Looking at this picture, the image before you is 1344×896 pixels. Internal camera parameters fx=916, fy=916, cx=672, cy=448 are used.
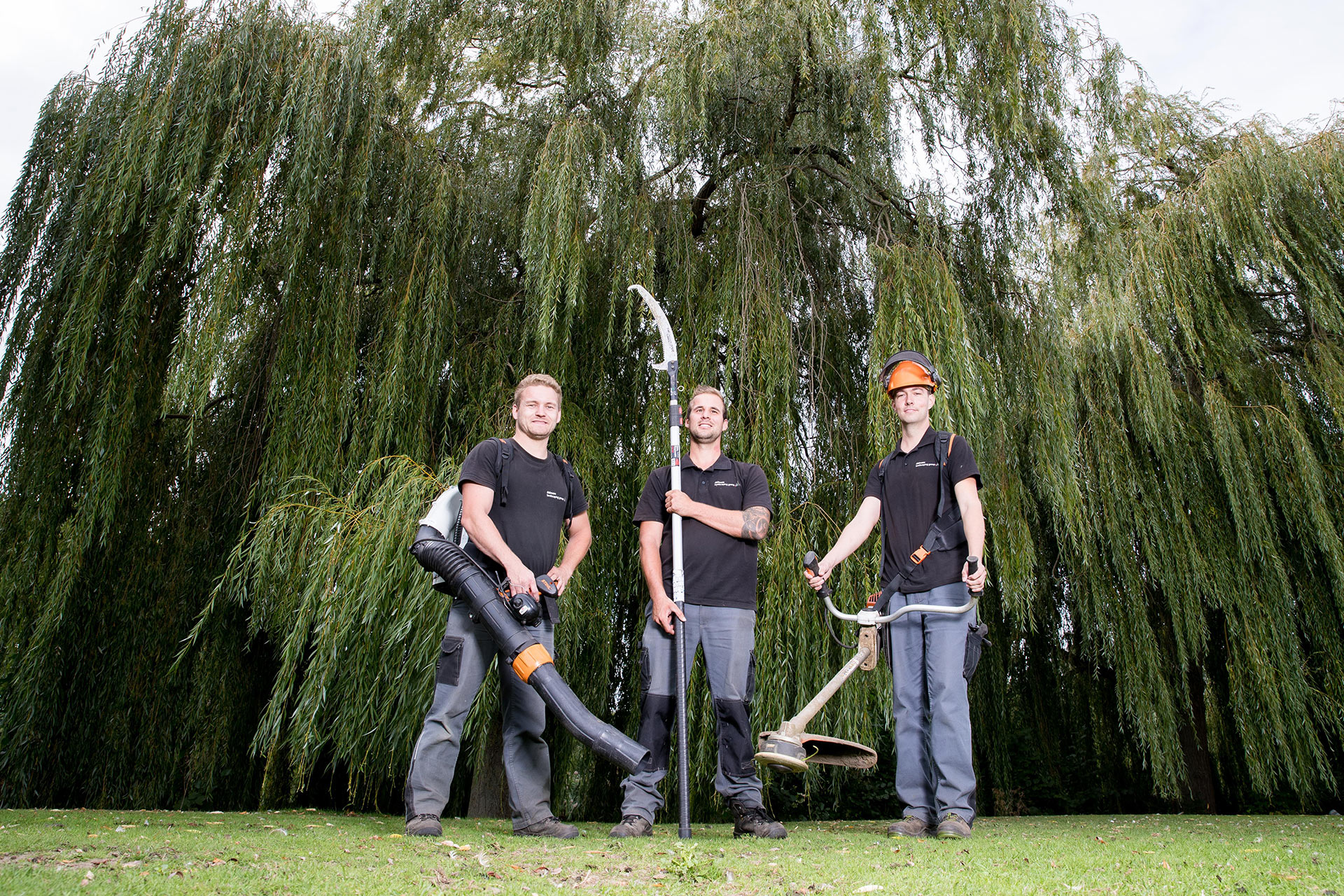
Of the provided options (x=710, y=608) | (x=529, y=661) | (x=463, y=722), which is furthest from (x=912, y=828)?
(x=463, y=722)

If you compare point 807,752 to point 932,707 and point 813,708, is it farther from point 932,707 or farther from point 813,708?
point 932,707

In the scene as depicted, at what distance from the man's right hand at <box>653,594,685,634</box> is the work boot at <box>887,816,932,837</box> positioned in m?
1.05

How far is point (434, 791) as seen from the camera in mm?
3064

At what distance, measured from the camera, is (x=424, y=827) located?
2.94 meters

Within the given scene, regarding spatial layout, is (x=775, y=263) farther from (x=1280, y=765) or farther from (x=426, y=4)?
(x=1280, y=765)

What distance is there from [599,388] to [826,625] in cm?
183

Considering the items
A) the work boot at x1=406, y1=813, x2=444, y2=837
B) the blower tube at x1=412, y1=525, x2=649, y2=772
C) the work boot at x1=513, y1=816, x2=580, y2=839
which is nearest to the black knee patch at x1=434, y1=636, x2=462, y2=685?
the blower tube at x1=412, y1=525, x2=649, y2=772

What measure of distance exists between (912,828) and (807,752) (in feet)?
1.44

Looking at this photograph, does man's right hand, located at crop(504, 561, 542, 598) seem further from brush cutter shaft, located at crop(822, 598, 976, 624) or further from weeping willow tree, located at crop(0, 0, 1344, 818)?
weeping willow tree, located at crop(0, 0, 1344, 818)

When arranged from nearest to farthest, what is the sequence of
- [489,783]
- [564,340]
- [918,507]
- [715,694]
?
[715,694]
[918,507]
[564,340]
[489,783]

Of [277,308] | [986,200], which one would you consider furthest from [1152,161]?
[277,308]

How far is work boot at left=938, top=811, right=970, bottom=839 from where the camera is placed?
3.10 m

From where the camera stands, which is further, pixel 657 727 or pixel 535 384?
pixel 535 384

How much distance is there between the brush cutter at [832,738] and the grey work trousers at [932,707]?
69 millimetres
